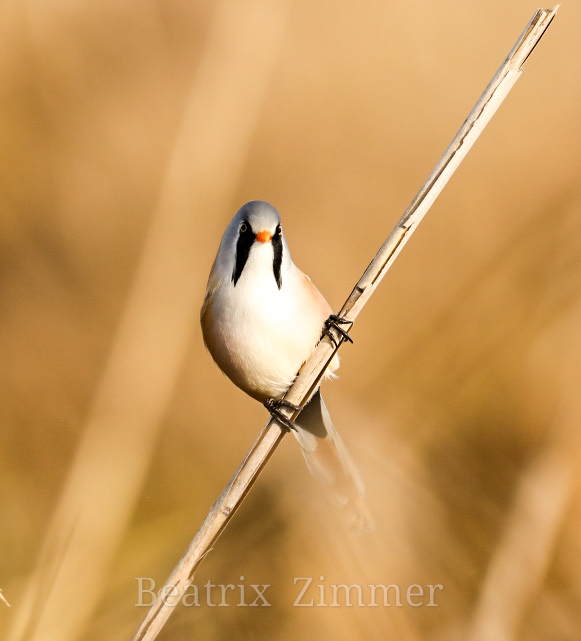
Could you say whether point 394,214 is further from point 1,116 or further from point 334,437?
point 1,116

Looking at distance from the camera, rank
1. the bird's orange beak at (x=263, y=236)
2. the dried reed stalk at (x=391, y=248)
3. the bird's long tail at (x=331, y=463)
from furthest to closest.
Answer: the bird's long tail at (x=331, y=463)
the bird's orange beak at (x=263, y=236)
the dried reed stalk at (x=391, y=248)

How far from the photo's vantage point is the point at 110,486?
206cm

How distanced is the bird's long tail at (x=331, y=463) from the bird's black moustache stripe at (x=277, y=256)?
458 millimetres

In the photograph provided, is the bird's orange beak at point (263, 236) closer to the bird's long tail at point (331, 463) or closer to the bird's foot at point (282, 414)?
the bird's foot at point (282, 414)

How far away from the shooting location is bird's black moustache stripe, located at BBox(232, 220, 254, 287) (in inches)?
62.4

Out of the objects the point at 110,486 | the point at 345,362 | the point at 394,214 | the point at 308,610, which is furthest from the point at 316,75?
the point at 308,610

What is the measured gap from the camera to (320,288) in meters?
2.38

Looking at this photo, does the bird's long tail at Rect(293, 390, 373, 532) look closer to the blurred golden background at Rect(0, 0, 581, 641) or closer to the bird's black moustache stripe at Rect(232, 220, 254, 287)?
the blurred golden background at Rect(0, 0, 581, 641)

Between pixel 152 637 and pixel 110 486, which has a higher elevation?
pixel 110 486

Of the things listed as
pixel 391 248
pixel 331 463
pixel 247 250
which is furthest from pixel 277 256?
pixel 331 463

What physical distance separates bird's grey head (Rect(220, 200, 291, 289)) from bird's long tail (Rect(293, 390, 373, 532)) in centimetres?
49

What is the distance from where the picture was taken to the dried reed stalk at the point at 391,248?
4.34 feet

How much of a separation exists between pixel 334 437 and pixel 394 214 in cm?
88

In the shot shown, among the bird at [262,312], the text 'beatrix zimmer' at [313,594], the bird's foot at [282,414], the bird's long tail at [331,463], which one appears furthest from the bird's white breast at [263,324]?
the text 'beatrix zimmer' at [313,594]
